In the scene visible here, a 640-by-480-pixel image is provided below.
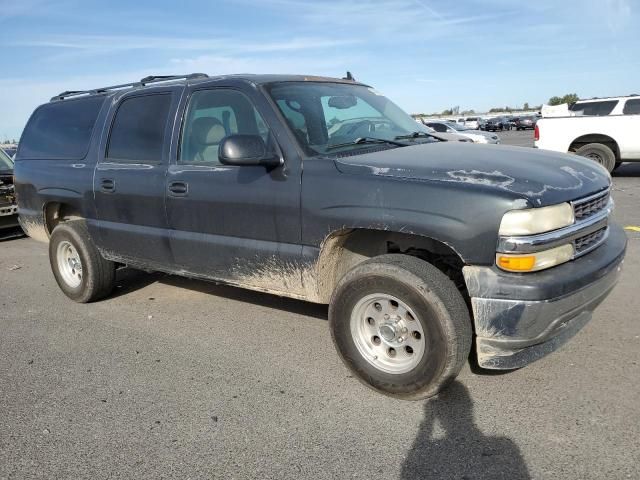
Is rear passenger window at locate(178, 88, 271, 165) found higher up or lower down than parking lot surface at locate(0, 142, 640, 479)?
higher up

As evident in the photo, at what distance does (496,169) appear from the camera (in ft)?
9.86

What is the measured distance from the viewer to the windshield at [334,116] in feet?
12.1

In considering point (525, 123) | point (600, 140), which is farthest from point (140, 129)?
point (525, 123)

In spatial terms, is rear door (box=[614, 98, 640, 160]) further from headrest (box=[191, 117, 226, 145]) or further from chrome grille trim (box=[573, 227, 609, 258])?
headrest (box=[191, 117, 226, 145])

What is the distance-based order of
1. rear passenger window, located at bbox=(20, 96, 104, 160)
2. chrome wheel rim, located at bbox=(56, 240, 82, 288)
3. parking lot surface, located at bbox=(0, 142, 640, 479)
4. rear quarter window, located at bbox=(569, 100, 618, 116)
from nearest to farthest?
parking lot surface, located at bbox=(0, 142, 640, 479) → rear passenger window, located at bbox=(20, 96, 104, 160) → chrome wheel rim, located at bbox=(56, 240, 82, 288) → rear quarter window, located at bbox=(569, 100, 618, 116)

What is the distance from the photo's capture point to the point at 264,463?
Result: 270 cm

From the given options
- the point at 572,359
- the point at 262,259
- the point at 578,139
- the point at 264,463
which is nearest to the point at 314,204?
the point at 262,259

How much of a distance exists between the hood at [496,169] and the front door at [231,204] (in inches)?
21.0

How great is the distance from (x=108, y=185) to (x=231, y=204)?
1492mm

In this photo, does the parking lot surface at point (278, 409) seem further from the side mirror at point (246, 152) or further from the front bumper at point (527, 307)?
the side mirror at point (246, 152)

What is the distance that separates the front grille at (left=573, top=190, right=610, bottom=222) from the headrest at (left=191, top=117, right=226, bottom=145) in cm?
241

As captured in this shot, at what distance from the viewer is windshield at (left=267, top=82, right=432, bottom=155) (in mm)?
3678

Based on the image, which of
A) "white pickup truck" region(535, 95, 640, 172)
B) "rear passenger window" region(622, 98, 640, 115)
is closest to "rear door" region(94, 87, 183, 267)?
"white pickup truck" region(535, 95, 640, 172)

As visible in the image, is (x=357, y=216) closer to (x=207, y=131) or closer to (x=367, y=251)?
(x=367, y=251)
